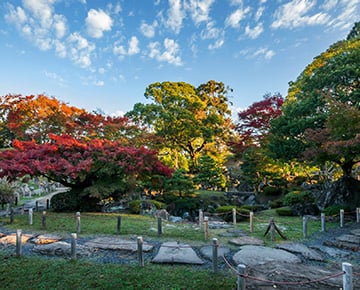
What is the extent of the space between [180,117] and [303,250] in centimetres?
1560

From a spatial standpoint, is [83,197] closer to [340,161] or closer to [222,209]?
[222,209]

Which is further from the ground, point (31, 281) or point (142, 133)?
point (142, 133)

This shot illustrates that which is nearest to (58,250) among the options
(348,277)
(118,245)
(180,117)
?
(118,245)

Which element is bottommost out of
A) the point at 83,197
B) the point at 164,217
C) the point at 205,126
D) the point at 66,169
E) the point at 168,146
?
the point at 164,217

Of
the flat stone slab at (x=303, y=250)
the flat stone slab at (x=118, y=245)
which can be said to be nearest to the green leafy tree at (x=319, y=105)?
the flat stone slab at (x=303, y=250)

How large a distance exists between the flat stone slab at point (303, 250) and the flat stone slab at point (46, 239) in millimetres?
6630

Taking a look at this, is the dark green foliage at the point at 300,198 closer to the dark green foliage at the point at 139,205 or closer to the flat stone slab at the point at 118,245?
the dark green foliage at the point at 139,205

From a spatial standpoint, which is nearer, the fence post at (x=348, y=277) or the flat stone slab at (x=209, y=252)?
the fence post at (x=348, y=277)

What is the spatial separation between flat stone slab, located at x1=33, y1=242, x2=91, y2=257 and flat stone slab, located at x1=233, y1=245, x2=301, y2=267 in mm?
3919

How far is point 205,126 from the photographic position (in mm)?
21453

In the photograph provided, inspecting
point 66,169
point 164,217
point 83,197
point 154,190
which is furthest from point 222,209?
point 66,169

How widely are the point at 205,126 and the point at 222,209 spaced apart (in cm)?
951

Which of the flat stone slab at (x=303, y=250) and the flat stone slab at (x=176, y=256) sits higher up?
the flat stone slab at (x=176, y=256)

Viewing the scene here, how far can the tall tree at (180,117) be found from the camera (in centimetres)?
2009
